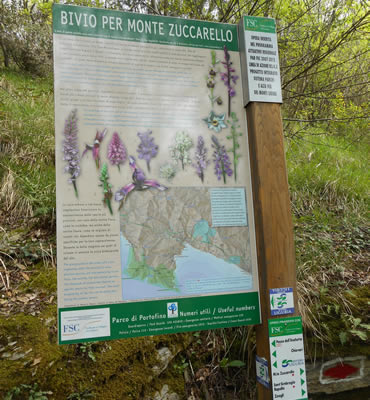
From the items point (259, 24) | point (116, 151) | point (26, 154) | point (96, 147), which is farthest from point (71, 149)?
point (26, 154)

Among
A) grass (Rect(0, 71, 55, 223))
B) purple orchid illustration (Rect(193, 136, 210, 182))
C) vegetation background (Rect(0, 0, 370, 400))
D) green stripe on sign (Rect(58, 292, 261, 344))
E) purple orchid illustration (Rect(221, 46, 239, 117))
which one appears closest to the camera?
green stripe on sign (Rect(58, 292, 261, 344))

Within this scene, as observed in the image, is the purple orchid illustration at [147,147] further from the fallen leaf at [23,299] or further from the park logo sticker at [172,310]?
the fallen leaf at [23,299]

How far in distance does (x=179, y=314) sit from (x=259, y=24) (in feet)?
6.16

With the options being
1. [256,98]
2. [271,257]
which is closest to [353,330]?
[271,257]

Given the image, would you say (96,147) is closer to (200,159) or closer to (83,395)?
(200,159)

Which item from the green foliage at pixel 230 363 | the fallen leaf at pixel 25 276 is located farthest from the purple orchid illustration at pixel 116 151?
the green foliage at pixel 230 363

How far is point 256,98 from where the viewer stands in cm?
212

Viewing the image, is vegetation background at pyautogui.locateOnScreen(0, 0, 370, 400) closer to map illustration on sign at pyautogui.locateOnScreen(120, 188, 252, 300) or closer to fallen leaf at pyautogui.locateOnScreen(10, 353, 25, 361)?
fallen leaf at pyautogui.locateOnScreen(10, 353, 25, 361)

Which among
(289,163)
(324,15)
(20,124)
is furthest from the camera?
(289,163)

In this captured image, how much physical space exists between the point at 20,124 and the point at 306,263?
419 centimetres

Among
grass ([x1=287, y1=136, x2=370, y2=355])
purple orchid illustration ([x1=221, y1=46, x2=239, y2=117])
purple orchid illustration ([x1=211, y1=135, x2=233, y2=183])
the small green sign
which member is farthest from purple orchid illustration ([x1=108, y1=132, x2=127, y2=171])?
grass ([x1=287, y1=136, x2=370, y2=355])

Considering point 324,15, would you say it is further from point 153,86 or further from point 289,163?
point 153,86

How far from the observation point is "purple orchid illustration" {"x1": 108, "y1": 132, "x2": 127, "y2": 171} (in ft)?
6.33

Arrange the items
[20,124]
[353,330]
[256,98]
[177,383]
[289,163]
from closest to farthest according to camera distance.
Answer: [256,98], [177,383], [353,330], [20,124], [289,163]
